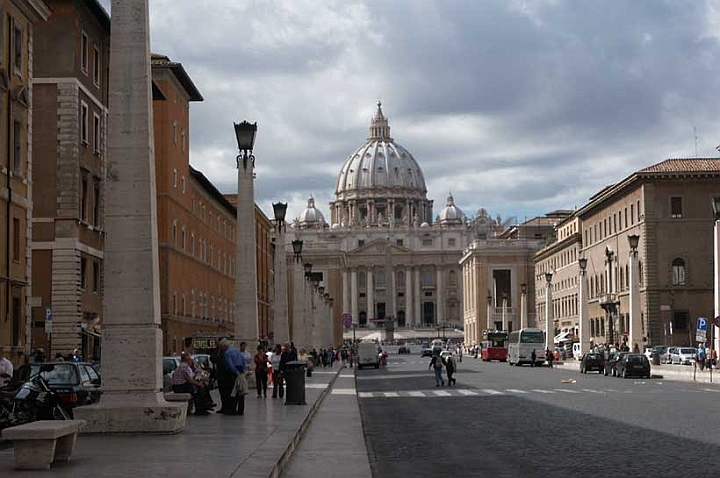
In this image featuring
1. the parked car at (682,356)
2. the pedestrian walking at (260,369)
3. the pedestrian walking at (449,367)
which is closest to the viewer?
the pedestrian walking at (260,369)

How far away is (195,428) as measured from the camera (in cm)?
1973

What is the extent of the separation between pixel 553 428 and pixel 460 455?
5.23m

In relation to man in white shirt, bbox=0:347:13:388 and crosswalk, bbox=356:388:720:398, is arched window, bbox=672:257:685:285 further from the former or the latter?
man in white shirt, bbox=0:347:13:388

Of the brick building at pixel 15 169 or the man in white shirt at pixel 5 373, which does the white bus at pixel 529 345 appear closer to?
the brick building at pixel 15 169

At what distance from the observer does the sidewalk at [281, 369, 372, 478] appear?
15.2m

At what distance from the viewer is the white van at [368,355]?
268ft

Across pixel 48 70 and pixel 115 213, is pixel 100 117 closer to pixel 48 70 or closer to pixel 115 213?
pixel 48 70

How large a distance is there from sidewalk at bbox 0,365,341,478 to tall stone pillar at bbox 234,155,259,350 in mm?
12326

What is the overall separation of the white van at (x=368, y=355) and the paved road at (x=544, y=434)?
43894 millimetres

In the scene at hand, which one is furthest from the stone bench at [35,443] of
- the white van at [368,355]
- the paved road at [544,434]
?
the white van at [368,355]

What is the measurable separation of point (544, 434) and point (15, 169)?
19575 mm

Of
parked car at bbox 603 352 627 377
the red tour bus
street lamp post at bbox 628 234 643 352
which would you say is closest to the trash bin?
parked car at bbox 603 352 627 377

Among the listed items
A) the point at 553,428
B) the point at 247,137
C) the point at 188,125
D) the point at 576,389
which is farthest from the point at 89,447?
the point at 188,125

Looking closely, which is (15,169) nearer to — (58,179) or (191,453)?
(58,179)
